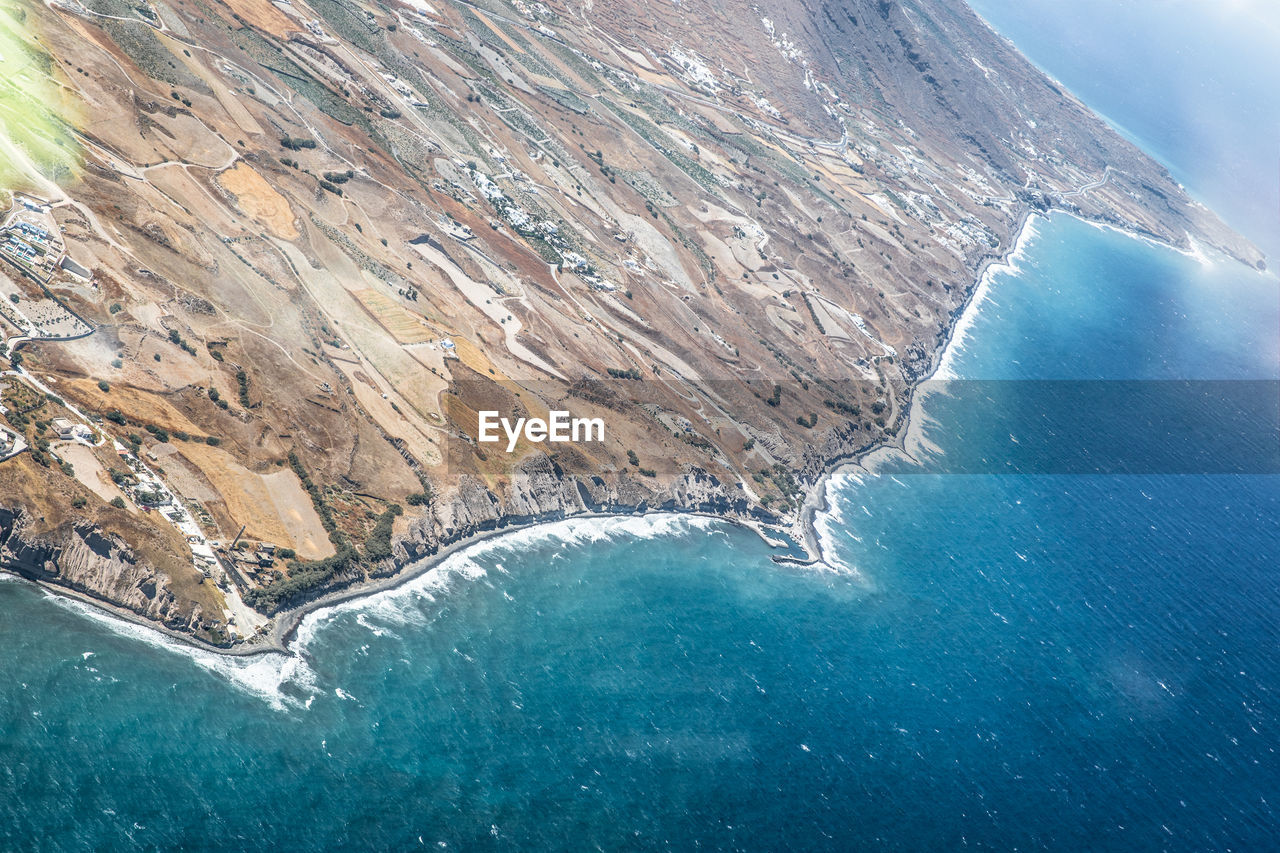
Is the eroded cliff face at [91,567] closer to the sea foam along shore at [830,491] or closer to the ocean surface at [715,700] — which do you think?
the ocean surface at [715,700]

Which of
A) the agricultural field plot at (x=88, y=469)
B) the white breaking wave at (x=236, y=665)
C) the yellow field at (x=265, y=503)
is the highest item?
the yellow field at (x=265, y=503)

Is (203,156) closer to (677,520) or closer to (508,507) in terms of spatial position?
(508,507)

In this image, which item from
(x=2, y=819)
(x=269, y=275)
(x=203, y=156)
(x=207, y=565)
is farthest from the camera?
(x=203, y=156)

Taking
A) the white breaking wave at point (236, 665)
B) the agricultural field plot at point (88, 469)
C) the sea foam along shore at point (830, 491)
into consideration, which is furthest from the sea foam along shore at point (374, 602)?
the sea foam along shore at point (830, 491)

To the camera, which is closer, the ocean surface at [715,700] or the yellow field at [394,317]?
the ocean surface at [715,700]

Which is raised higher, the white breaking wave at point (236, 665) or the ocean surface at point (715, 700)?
the ocean surface at point (715, 700)

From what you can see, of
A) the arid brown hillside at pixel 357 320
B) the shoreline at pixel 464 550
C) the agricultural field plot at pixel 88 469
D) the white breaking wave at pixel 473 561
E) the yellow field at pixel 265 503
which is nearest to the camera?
the shoreline at pixel 464 550

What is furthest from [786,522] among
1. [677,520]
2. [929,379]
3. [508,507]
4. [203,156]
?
[203,156]

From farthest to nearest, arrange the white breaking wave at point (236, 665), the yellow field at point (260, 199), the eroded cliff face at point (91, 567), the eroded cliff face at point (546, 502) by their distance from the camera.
A: the yellow field at point (260, 199)
the eroded cliff face at point (546, 502)
the white breaking wave at point (236, 665)
the eroded cliff face at point (91, 567)
